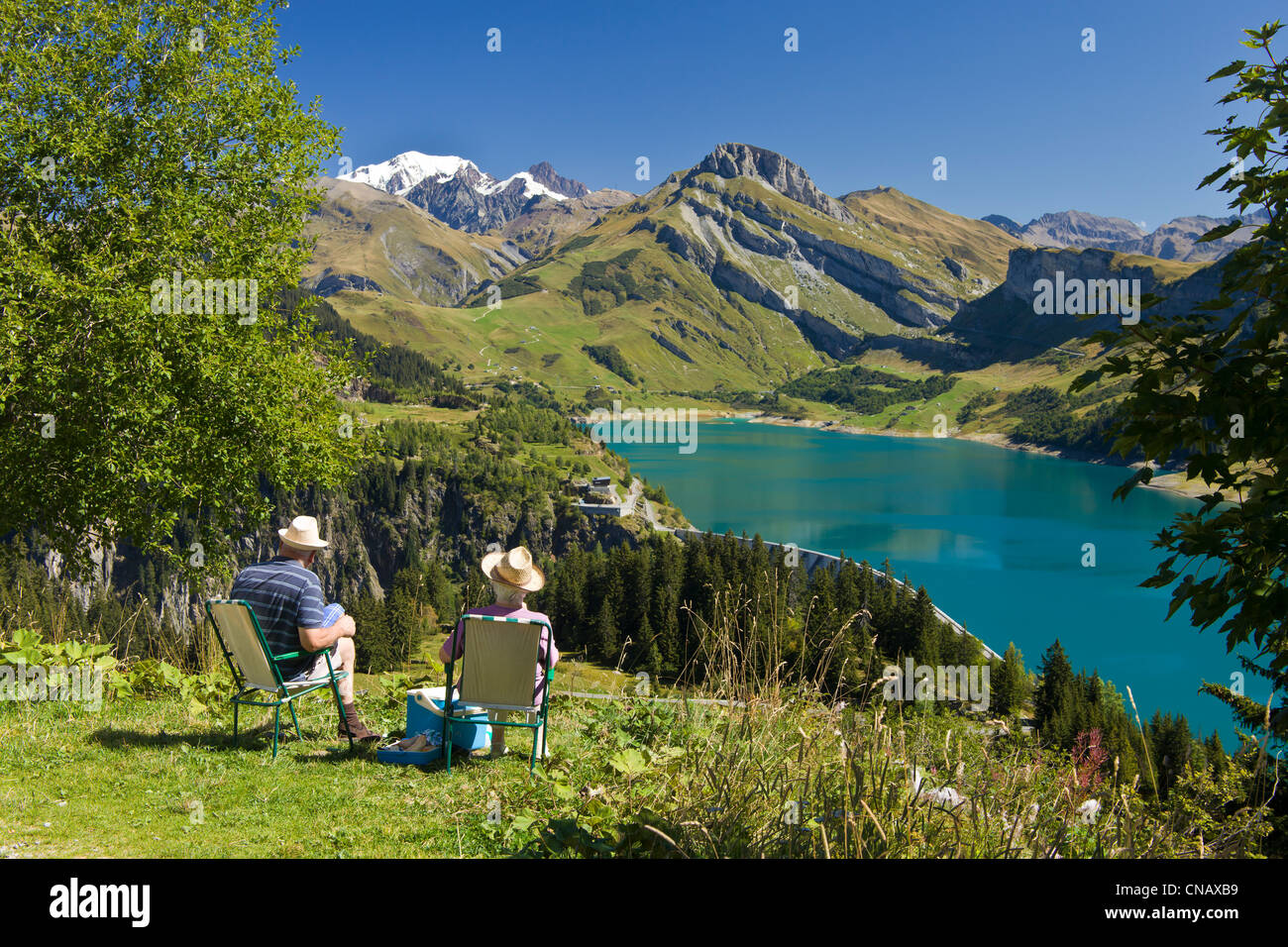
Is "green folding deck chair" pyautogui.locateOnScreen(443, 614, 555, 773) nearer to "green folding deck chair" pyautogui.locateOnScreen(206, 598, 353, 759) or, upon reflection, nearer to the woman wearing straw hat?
the woman wearing straw hat

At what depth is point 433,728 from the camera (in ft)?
21.0

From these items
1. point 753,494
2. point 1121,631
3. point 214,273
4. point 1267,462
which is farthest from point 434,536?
point 1267,462

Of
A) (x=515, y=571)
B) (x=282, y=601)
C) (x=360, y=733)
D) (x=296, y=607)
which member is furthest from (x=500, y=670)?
(x=282, y=601)

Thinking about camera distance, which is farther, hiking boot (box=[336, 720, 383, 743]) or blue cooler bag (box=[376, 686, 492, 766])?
hiking boot (box=[336, 720, 383, 743])

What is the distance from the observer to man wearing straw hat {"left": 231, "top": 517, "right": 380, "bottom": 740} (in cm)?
630

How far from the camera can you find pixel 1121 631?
66.6 metres

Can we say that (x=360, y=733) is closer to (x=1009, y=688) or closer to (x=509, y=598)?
(x=509, y=598)

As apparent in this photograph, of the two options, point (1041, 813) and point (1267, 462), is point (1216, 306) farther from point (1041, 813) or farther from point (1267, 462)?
point (1041, 813)

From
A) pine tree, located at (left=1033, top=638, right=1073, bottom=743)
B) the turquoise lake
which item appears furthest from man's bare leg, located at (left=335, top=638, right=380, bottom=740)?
the turquoise lake

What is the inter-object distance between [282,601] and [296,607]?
0.39 feet

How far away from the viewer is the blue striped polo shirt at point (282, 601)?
6.31 m

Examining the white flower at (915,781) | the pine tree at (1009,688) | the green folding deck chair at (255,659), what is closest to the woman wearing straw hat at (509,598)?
the green folding deck chair at (255,659)

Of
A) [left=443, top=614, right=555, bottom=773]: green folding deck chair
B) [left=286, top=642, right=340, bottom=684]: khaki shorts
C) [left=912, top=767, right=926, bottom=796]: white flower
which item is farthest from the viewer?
[left=286, top=642, right=340, bottom=684]: khaki shorts

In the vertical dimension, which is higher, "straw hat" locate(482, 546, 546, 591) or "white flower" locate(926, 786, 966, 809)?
"straw hat" locate(482, 546, 546, 591)
